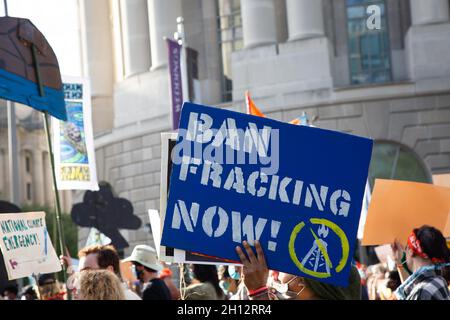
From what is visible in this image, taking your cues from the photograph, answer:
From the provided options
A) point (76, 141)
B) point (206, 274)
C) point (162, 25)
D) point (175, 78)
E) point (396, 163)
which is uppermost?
point (162, 25)

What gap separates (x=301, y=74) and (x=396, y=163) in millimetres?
3716

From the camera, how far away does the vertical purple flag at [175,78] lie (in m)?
29.7

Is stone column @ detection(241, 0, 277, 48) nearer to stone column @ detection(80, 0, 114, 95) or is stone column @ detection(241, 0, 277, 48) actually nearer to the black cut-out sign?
stone column @ detection(80, 0, 114, 95)

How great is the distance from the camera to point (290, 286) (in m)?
5.34

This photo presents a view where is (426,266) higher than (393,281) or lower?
higher

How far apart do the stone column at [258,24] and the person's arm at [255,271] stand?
2836 cm

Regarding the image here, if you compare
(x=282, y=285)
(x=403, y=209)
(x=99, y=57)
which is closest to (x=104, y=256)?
(x=403, y=209)

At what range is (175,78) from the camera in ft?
98.9

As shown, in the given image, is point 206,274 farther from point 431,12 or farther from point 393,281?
point 431,12

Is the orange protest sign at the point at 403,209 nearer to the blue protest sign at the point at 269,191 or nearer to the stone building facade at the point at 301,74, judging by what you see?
the blue protest sign at the point at 269,191

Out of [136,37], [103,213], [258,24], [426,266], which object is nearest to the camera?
[426,266]

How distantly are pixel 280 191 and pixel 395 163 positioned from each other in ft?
86.6

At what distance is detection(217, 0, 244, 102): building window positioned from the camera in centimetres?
3544

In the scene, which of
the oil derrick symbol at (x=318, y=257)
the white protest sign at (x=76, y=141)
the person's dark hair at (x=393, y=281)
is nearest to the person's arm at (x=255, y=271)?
the oil derrick symbol at (x=318, y=257)
